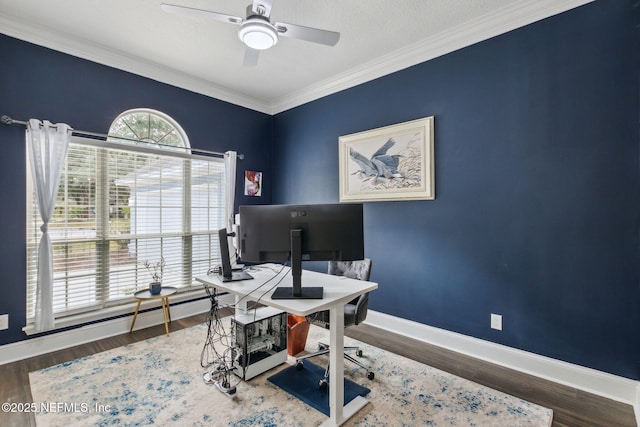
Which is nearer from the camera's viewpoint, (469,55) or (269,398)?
(269,398)

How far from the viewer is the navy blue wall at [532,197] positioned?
199 cm

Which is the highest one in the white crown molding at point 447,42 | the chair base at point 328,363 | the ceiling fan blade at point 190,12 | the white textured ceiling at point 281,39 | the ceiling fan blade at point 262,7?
the white textured ceiling at point 281,39

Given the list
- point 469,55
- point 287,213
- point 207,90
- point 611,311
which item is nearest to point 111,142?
point 207,90

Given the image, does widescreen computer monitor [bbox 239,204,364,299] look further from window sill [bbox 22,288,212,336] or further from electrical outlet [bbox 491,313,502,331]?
window sill [bbox 22,288,212,336]

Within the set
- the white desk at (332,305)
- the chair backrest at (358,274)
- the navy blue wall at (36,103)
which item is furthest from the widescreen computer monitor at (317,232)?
the navy blue wall at (36,103)

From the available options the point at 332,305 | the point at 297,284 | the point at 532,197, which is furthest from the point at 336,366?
the point at 532,197

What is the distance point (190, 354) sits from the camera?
8.65 ft

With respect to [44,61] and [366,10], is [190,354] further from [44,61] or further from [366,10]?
[366,10]

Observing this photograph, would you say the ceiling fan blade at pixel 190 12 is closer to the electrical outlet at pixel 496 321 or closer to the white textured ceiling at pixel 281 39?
the white textured ceiling at pixel 281 39

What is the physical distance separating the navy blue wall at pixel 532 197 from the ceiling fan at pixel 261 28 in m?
1.34

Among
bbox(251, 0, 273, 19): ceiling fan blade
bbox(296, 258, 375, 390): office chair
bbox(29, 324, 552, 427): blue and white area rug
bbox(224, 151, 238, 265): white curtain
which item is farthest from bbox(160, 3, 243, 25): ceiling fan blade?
bbox(29, 324, 552, 427): blue and white area rug

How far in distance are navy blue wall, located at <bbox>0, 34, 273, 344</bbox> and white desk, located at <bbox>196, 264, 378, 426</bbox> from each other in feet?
6.05

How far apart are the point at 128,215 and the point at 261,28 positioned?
2419mm

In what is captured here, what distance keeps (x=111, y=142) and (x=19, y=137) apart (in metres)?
0.66
